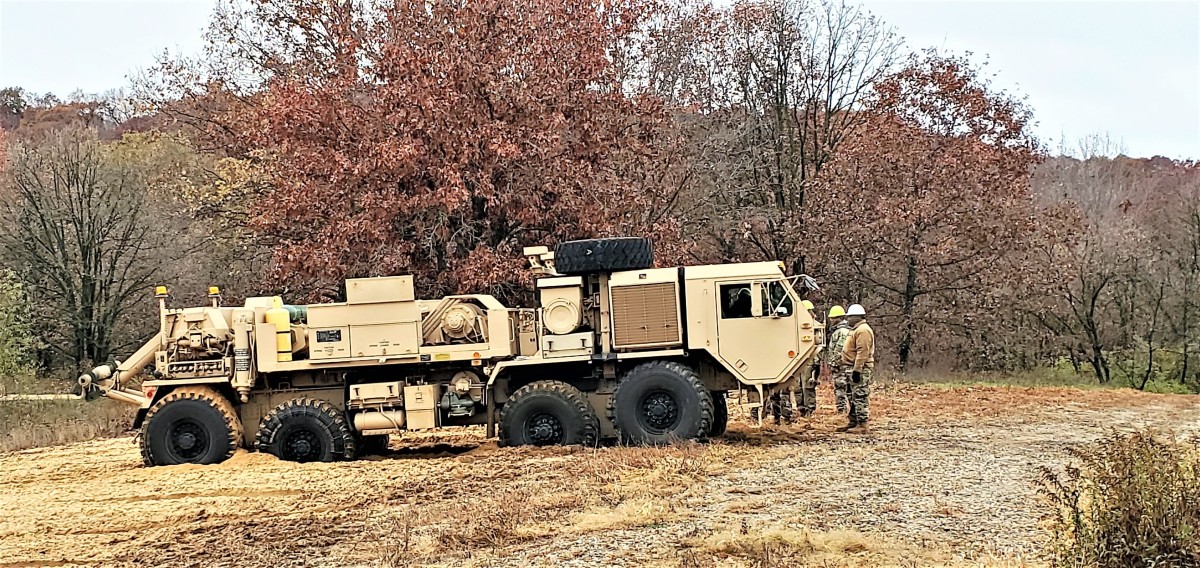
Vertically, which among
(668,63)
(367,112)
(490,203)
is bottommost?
(490,203)

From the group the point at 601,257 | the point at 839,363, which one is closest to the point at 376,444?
the point at 601,257

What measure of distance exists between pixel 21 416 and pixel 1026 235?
78.1ft

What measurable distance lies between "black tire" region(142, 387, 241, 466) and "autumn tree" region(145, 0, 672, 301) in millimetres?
6593

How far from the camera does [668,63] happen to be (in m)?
30.6

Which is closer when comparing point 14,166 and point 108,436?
point 108,436

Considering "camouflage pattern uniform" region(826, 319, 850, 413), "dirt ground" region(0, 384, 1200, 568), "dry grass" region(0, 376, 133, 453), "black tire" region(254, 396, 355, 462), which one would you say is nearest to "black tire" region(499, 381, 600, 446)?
"dirt ground" region(0, 384, 1200, 568)

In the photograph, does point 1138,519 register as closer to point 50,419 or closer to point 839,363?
point 839,363

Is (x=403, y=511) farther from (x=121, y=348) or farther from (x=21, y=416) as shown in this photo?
(x=121, y=348)

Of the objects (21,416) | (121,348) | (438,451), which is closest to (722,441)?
(438,451)

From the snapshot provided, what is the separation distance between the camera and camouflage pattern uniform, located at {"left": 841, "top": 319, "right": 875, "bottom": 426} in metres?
16.8

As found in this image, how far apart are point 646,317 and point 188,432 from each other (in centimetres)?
630

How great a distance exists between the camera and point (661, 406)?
587 inches

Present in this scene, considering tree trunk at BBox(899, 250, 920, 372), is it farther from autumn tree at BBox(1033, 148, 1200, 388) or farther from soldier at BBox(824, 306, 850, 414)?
soldier at BBox(824, 306, 850, 414)

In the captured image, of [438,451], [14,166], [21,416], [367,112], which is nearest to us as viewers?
[438,451]
